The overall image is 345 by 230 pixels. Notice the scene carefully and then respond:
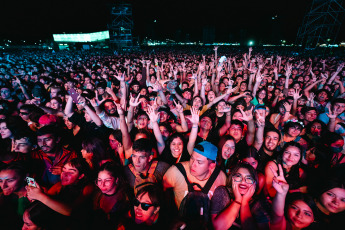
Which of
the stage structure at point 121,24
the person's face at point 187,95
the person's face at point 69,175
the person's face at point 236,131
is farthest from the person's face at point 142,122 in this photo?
the stage structure at point 121,24

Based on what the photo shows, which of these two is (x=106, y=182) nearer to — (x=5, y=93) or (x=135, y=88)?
(x=135, y=88)

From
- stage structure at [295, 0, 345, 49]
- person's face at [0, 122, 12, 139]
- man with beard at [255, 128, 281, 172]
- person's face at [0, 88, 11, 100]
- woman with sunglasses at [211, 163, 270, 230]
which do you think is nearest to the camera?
woman with sunglasses at [211, 163, 270, 230]

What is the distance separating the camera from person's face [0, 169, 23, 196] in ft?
6.13

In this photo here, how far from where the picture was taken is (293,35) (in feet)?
139

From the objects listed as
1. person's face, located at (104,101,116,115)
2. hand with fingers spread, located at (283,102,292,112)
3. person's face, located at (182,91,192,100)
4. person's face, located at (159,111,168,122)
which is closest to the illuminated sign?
person's face, located at (182,91,192,100)

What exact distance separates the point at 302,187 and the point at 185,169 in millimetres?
1737

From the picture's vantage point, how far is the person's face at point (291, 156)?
2.28m

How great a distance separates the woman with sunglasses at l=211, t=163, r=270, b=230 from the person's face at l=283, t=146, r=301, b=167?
79 cm

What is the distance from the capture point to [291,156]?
228 centimetres

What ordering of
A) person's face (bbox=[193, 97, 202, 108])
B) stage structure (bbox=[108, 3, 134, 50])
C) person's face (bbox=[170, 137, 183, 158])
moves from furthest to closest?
stage structure (bbox=[108, 3, 134, 50]) → person's face (bbox=[193, 97, 202, 108]) → person's face (bbox=[170, 137, 183, 158])

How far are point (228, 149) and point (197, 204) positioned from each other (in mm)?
1099

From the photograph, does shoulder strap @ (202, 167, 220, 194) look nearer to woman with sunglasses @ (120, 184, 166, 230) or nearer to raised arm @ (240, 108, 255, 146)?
woman with sunglasses @ (120, 184, 166, 230)

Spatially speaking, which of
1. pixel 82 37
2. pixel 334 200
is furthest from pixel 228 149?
pixel 82 37

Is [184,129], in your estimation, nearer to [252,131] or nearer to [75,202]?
[252,131]
